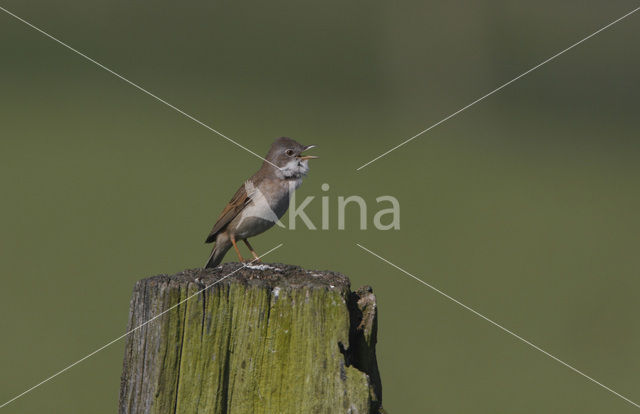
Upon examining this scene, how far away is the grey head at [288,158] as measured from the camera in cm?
789

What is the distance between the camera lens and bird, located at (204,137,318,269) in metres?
7.73

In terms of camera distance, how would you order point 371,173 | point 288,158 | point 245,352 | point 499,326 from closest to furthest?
point 245,352
point 288,158
point 499,326
point 371,173

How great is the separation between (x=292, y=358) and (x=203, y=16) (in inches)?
997

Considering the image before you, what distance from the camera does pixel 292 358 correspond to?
145 inches

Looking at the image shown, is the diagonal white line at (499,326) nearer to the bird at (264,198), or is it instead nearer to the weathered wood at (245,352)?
the bird at (264,198)

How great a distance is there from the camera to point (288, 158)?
26.0ft

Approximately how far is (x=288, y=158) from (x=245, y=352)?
14.4 ft

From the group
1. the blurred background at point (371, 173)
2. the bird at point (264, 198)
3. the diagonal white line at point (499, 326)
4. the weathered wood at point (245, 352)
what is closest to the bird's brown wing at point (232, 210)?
the bird at point (264, 198)

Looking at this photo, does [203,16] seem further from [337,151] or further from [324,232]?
[324,232]

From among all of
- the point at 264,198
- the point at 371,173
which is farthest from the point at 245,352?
the point at 371,173

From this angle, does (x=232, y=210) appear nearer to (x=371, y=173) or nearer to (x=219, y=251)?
(x=219, y=251)

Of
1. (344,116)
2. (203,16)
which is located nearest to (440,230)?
(344,116)

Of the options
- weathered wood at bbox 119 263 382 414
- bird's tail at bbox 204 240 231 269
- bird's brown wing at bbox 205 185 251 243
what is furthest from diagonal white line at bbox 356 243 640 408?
weathered wood at bbox 119 263 382 414

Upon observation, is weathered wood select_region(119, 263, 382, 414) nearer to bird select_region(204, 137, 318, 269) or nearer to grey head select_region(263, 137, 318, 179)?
bird select_region(204, 137, 318, 269)
